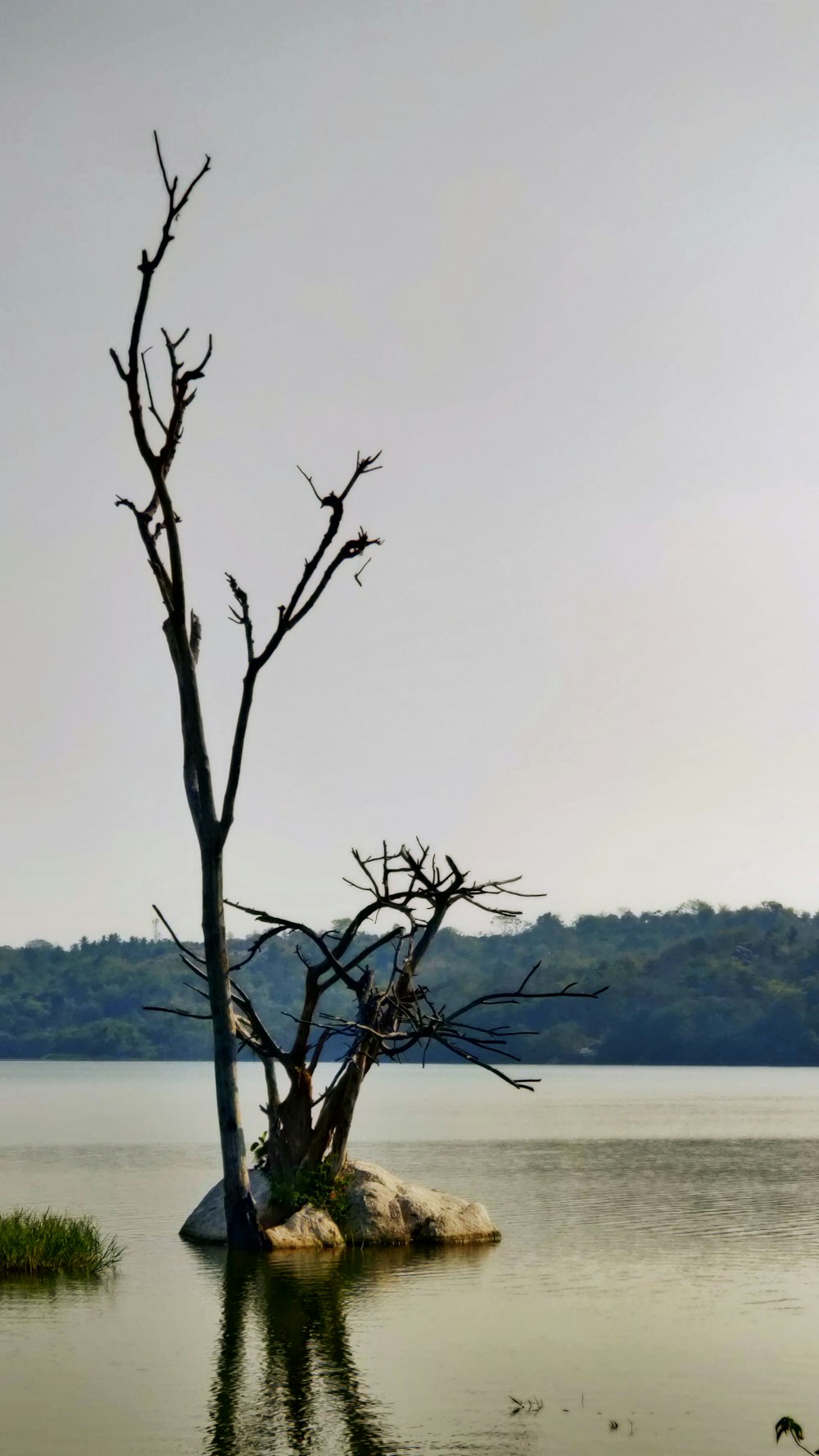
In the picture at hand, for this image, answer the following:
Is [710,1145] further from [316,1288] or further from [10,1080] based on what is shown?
[10,1080]

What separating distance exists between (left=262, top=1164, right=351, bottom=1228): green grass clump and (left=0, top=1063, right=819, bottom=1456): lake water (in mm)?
871

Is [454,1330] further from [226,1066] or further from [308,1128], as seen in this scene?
[308,1128]

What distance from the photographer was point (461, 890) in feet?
68.2

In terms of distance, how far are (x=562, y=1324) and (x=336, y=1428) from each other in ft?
15.6

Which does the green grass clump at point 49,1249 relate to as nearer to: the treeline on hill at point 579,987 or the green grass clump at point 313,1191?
the green grass clump at point 313,1191

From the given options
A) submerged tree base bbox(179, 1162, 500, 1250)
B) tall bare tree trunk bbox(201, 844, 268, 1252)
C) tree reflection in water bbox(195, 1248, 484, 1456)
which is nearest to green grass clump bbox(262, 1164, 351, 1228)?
submerged tree base bbox(179, 1162, 500, 1250)

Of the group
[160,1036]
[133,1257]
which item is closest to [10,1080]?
[160,1036]

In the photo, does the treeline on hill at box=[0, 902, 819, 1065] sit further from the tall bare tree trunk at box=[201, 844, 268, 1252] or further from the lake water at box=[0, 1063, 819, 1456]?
the tall bare tree trunk at box=[201, 844, 268, 1252]

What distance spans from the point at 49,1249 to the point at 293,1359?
5.67 metres

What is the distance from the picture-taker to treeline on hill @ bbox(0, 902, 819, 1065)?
416ft

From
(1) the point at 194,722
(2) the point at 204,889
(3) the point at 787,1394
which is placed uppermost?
(1) the point at 194,722

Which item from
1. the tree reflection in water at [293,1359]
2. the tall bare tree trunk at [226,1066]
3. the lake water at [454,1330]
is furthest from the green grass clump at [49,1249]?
the tall bare tree trunk at [226,1066]

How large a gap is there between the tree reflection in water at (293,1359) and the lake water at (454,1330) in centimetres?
3

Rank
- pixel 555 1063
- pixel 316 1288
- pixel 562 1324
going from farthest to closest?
pixel 555 1063 → pixel 316 1288 → pixel 562 1324
